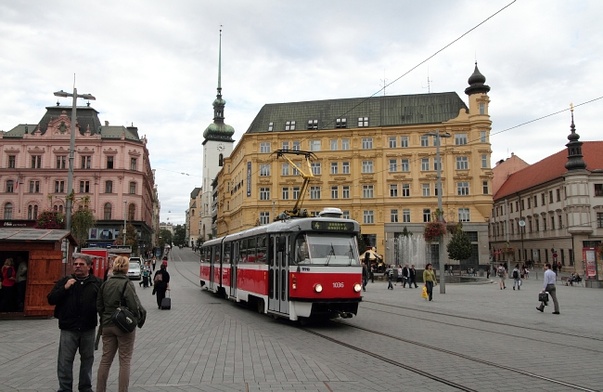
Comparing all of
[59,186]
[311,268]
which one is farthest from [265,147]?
[311,268]

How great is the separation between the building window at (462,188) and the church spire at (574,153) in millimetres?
12798

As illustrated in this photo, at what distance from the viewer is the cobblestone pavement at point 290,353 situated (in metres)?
8.05

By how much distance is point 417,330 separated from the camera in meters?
14.3

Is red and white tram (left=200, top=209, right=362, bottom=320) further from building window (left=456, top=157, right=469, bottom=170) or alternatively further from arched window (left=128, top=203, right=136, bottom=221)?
arched window (left=128, top=203, right=136, bottom=221)

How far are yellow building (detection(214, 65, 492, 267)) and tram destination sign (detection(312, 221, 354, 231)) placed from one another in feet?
146

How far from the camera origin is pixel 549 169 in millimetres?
72250

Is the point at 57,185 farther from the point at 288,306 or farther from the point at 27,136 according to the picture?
the point at 288,306

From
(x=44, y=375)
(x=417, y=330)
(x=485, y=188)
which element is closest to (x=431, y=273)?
(x=417, y=330)

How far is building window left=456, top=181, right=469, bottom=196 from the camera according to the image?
62.7 meters

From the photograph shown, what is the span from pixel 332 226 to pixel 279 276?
2262mm

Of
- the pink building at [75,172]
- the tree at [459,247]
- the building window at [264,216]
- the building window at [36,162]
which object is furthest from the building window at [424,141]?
the building window at [36,162]

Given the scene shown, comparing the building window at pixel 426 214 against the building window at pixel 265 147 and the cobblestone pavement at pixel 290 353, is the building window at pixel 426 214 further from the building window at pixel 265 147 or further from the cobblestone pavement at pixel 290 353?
the cobblestone pavement at pixel 290 353

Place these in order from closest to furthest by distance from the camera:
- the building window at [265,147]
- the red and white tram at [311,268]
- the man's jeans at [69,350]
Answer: the man's jeans at [69,350]
the red and white tram at [311,268]
the building window at [265,147]

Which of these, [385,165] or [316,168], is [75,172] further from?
[385,165]
